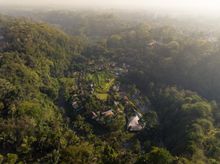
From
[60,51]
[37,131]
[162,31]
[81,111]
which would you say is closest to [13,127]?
[37,131]

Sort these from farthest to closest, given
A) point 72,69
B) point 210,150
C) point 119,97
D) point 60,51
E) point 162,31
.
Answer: point 162,31, point 60,51, point 72,69, point 119,97, point 210,150

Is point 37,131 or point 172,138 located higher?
point 37,131

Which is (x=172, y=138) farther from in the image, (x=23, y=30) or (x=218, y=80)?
(x=23, y=30)

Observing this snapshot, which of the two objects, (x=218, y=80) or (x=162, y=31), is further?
(x=162, y=31)

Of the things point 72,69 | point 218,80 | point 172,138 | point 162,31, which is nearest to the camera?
point 172,138

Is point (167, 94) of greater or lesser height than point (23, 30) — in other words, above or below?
below

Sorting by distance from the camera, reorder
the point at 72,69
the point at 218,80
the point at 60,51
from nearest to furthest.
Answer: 1. the point at 218,80
2. the point at 72,69
3. the point at 60,51

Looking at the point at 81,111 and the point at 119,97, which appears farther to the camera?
the point at 119,97

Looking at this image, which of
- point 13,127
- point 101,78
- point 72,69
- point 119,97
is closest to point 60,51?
point 72,69

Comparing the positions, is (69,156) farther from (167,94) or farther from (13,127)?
(167,94)
